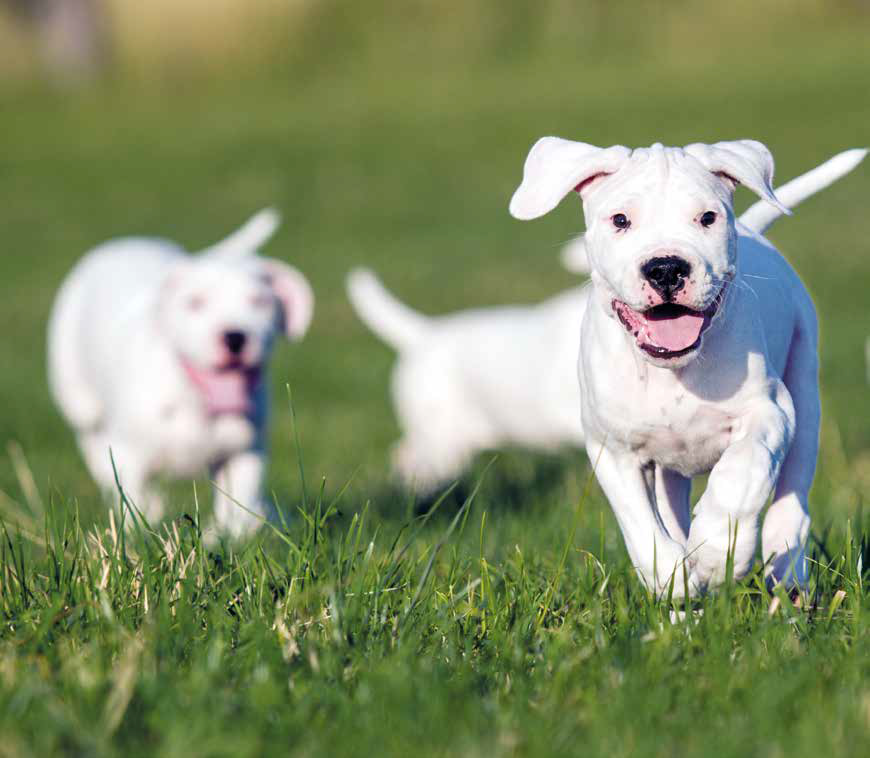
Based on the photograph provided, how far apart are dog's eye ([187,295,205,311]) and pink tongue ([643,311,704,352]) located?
355 cm

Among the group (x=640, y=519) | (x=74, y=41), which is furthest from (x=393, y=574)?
(x=74, y=41)

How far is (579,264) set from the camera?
746cm

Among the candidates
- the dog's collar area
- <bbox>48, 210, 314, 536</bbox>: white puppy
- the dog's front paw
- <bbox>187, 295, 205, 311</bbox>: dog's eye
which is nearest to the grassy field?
the dog's front paw

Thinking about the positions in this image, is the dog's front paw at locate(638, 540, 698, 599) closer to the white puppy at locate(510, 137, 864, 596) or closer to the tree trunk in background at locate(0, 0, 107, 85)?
the white puppy at locate(510, 137, 864, 596)

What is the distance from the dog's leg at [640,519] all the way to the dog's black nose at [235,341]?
305 cm

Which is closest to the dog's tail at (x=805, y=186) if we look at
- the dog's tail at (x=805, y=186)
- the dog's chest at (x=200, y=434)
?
the dog's tail at (x=805, y=186)

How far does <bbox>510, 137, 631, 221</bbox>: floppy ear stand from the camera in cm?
320

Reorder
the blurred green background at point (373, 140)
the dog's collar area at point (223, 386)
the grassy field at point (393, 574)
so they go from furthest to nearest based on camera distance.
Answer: the blurred green background at point (373, 140) < the dog's collar area at point (223, 386) < the grassy field at point (393, 574)

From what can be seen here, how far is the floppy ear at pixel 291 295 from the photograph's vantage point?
651 centimetres

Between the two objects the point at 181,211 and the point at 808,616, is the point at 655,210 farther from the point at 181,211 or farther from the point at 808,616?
the point at 181,211

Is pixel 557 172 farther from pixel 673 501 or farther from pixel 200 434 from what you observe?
pixel 200 434

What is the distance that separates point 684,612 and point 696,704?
522 mm

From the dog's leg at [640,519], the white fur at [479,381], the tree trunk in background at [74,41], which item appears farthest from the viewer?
the tree trunk in background at [74,41]

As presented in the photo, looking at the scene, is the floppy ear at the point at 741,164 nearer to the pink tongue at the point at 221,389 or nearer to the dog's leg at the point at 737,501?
the dog's leg at the point at 737,501
